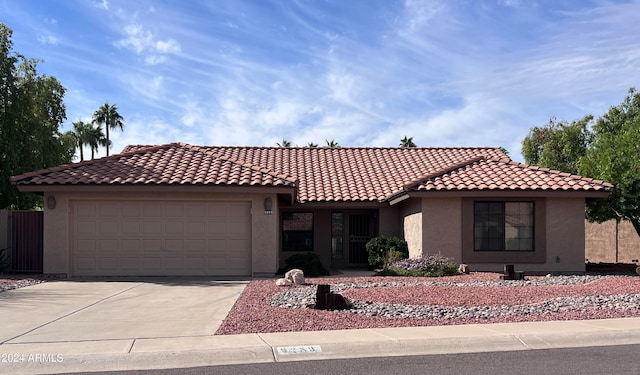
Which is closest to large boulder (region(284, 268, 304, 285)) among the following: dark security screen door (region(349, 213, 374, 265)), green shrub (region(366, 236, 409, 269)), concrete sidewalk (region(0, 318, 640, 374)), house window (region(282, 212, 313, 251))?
green shrub (region(366, 236, 409, 269))

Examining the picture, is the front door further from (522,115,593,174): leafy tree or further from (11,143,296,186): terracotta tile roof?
(522,115,593,174): leafy tree

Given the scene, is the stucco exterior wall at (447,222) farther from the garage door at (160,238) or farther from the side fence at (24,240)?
the side fence at (24,240)

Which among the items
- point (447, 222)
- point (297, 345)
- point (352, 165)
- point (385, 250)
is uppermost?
point (352, 165)

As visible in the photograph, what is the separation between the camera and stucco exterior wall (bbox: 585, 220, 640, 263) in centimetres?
2441

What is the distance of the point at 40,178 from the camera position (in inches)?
673

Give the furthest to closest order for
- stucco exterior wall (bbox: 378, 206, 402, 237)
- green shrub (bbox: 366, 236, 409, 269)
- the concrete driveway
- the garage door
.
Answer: stucco exterior wall (bbox: 378, 206, 402, 237) < green shrub (bbox: 366, 236, 409, 269) < the garage door < the concrete driveway

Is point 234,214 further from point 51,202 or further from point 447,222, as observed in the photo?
point 447,222

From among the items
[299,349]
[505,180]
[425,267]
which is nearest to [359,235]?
[425,267]

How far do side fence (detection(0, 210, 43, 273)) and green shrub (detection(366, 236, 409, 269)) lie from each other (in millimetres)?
10524

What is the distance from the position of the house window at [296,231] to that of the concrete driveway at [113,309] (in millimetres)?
6493

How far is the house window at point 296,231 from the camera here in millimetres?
22484

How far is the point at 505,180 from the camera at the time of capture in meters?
18.7

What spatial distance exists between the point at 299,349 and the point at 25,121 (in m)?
22.6

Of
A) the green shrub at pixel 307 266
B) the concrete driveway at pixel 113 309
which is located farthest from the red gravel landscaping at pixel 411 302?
the green shrub at pixel 307 266
